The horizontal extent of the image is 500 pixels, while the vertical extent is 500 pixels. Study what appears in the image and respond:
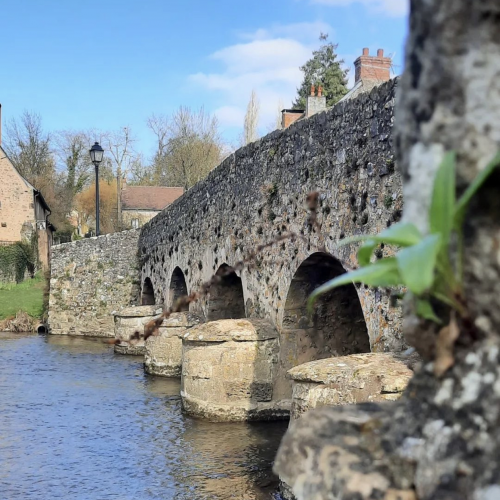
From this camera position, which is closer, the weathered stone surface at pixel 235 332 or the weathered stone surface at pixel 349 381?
the weathered stone surface at pixel 349 381

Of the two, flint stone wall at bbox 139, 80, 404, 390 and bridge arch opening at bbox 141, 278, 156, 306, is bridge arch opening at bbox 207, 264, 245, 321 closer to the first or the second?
flint stone wall at bbox 139, 80, 404, 390

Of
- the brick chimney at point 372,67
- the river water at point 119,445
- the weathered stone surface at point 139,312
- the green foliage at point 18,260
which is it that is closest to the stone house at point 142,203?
the green foliage at point 18,260

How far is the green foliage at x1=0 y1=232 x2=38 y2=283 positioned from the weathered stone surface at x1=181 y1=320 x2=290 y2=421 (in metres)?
22.2

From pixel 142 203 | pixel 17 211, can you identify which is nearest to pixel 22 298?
pixel 17 211

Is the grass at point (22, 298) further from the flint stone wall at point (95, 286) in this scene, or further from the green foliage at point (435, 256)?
the green foliage at point (435, 256)

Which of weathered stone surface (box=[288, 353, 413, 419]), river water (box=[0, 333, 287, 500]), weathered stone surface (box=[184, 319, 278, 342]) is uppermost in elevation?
weathered stone surface (box=[184, 319, 278, 342])

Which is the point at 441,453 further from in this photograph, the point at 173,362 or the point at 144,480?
the point at 173,362

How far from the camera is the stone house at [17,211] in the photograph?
31.3m

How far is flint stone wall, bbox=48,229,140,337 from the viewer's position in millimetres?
19703

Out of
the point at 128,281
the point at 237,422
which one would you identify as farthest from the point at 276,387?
the point at 128,281

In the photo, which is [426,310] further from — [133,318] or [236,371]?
[133,318]

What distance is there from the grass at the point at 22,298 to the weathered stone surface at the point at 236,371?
536 inches

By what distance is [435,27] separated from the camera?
0.96 metres

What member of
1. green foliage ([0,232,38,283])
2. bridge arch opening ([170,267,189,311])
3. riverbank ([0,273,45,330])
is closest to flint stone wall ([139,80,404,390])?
bridge arch opening ([170,267,189,311])
